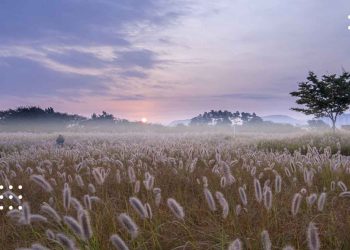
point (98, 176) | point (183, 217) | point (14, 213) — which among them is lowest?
point (183, 217)

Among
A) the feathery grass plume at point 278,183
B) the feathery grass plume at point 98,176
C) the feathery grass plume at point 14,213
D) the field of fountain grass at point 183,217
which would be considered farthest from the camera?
the feathery grass plume at point 98,176

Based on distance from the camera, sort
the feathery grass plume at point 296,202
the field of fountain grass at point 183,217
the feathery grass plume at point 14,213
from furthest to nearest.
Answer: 1. the feathery grass plume at point 296,202
2. the feathery grass plume at point 14,213
3. the field of fountain grass at point 183,217

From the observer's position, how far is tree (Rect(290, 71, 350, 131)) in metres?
35.2

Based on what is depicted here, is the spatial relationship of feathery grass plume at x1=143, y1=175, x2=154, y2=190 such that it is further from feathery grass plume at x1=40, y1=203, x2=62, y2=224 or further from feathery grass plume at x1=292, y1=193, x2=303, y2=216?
feathery grass plume at x1=292, y1=193, x2=303, y2=216

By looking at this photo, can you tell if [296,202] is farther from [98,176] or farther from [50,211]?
[98,176]

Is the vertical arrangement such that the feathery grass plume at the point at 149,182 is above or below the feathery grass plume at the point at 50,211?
above

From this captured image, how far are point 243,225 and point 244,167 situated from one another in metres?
3.41

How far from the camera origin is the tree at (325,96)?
116 ft

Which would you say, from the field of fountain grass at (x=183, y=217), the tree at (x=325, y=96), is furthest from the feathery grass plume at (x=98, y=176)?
the tree at (x=325, y=96)

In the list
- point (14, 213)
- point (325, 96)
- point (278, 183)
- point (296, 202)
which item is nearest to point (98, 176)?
point (14, 213)

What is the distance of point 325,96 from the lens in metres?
35.4

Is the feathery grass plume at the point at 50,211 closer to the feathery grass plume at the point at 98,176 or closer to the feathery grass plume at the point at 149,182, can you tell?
the feathery grass plume at the point at 149,182

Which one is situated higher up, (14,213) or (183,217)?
(14,213)

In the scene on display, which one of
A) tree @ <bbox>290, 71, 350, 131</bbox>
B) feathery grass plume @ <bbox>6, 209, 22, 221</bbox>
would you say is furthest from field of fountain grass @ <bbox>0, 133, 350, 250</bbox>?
tree @ <bbox>290, 71, 350, 131</bbox>
